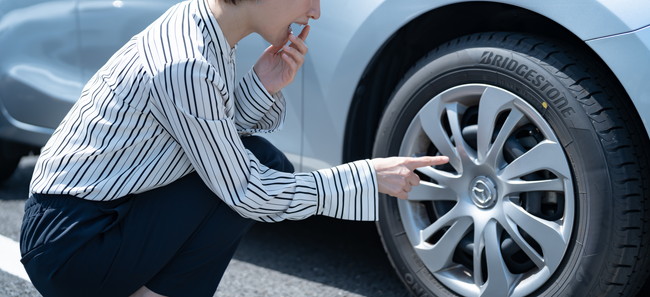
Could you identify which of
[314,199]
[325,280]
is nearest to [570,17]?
[314,199]

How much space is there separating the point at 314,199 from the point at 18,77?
6.48ft

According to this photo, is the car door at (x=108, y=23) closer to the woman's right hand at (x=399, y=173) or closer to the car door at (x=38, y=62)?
the car door at (x=38, y=62)

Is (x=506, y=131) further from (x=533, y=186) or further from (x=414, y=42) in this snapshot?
(x=414, y=42)

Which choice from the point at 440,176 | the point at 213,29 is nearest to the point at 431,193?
the point at 440,176

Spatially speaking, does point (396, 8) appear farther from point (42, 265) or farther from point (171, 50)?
point (42, 265)

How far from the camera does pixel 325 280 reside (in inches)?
107

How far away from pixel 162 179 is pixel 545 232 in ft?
2.93

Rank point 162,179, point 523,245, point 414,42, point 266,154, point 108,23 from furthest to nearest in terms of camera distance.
A: point 108,23, point 414,42, point 523,245, point 266,154, point 162,179

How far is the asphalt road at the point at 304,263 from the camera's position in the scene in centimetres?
262

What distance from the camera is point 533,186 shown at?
6.98 ft

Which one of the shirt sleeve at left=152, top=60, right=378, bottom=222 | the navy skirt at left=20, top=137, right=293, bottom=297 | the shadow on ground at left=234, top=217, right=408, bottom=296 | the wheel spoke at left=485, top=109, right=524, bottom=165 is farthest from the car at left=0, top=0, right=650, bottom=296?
the navy skirt at left=20, top=137, right=293, bottom=297

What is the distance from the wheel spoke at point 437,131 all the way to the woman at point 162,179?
0.50 metres

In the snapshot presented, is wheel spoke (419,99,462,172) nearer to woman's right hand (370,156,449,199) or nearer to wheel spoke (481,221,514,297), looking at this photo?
wheel spoke (481,221,514,297)

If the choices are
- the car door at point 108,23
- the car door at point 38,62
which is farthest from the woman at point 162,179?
the car door at point 38,62
